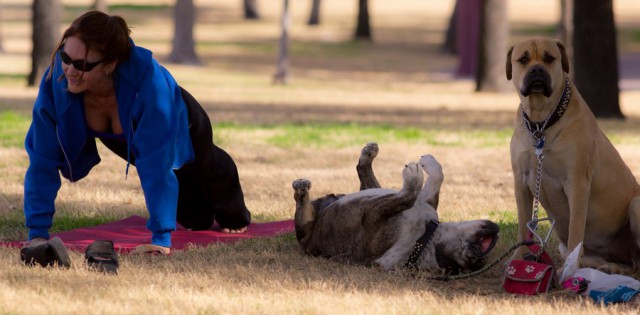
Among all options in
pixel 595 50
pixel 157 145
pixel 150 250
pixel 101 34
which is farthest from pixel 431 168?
pixel 595 50

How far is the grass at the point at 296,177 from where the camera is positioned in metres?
A: 5.47

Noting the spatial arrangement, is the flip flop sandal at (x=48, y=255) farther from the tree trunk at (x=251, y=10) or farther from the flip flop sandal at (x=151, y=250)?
the tree trunk at (x=251, y=10)

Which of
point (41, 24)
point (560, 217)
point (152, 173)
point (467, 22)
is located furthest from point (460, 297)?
point (467, 22)

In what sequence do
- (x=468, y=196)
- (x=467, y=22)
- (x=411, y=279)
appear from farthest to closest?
(x=467, y=22)
(x=468, y=196)
(x=411, y=279)

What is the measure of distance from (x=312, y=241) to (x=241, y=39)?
34.2 metres

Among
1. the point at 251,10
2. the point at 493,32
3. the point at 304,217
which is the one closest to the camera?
the point at 304,217

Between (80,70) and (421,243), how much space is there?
2302mm

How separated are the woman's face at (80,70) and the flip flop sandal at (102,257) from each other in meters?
0.97

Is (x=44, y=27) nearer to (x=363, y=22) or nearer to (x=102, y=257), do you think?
(x=102, y=257)

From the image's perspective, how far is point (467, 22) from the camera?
2792 cm

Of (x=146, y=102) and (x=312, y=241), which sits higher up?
(x=146, y=102)

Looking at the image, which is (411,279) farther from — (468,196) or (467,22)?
(467,22)

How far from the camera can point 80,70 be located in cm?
644

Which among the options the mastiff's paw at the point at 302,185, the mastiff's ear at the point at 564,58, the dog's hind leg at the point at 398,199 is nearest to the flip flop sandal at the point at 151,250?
the mastiff's paw at the point at 302,185
